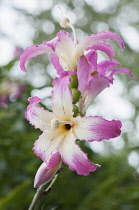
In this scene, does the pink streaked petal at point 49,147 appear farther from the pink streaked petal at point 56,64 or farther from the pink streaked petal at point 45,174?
the pink streaked petal at point 56,64

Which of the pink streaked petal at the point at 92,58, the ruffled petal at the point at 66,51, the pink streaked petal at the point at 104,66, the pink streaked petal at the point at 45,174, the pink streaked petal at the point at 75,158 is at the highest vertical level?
the ruffled petal at the point at 66,51

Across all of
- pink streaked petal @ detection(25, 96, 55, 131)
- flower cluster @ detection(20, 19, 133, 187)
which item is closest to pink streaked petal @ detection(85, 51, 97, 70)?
flower cluster @ detection(20, 19, 133, 187)

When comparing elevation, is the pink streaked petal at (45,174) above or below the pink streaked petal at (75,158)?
below

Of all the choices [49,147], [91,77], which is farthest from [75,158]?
[91,77]

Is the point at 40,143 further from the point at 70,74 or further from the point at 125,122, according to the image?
the point at 125,122

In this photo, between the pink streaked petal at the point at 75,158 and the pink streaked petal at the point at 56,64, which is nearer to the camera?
the pink streaked petal at the point at 75,158

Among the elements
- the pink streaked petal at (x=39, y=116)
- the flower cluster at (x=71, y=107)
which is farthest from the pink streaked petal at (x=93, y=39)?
the pink streaked petal at (x=39, y=116)

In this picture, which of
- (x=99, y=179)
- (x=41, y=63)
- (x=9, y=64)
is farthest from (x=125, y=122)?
(x=9, y=64)

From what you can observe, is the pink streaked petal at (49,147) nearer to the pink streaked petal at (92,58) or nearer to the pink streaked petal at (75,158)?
the pink streaked petal at (75,158)

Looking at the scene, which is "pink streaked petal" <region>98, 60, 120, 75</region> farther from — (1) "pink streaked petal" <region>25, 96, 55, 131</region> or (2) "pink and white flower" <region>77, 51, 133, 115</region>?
(1) "pink streaked petal" <region>25, 96, 55, 131</region>
